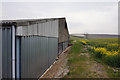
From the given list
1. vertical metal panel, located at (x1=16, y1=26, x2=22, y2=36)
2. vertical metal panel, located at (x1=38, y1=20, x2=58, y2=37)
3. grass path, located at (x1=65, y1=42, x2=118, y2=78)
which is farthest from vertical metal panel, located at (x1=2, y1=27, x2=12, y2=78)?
grass path, located at (x1=65, y1=42, x2=118, y2=78)

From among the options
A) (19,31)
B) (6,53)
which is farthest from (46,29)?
(6,53)

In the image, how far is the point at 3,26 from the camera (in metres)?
3.35

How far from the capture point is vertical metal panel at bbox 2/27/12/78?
10.8 ft

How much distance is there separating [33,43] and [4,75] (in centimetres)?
165

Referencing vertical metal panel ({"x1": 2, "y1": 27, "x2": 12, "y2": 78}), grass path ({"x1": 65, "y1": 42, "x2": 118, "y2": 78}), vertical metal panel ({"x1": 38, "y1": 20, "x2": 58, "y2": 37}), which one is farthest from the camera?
vertical metal panel ({"x1": 38, "y1": 20, "x2": 58, "y2": 37})

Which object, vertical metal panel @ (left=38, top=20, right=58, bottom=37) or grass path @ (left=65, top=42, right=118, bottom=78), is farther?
vertical metal panel @ (left=38, top=20, right=58, bottom=37)

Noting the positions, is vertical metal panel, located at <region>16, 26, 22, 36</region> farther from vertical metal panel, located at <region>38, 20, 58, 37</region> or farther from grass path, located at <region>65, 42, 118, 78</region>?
grass path, located at <region>65, 42, 118, 78</region>

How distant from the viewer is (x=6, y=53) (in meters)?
3.35

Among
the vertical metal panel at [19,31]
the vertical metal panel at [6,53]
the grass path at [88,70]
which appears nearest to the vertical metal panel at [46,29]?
the vertical metal panel at [19,31]

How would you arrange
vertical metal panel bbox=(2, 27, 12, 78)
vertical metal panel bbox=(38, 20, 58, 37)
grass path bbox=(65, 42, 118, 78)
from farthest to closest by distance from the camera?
vertical metal panel bbox=(38, 20, 58, 37) → grass path bbox=(65, 42, 118, 78) → vertical metal panel bbox=(2, 27, 12, 78)

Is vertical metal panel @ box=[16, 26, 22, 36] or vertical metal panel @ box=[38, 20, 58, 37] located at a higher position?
vertical metal panel @ box=[38, 20, 58, 37]

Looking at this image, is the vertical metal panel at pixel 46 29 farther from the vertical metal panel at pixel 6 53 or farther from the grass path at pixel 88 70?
the grass path at pixel 88 70

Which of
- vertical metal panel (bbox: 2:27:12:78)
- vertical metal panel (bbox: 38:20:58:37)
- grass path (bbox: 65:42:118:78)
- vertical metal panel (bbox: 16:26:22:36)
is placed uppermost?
vertical metal panel (bbox: 38:20:58:37)

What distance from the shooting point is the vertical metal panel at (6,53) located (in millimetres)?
3291
